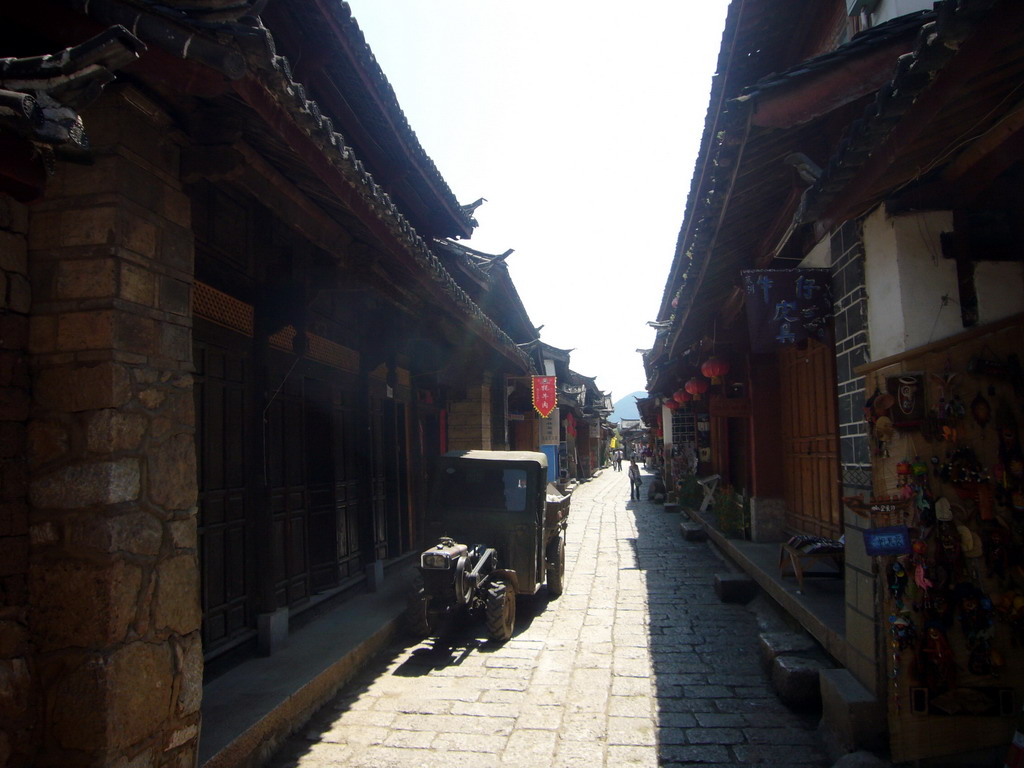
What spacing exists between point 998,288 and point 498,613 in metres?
4.63

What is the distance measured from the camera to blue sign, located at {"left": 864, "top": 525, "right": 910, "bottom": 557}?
3.55 m

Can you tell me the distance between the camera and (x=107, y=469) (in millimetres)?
2809

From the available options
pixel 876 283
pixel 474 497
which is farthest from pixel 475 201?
pixel 876 283

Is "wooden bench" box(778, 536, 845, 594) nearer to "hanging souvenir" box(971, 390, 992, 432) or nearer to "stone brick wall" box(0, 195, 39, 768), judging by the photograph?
"hanging souvenir" box(971, 390, 992, 432)

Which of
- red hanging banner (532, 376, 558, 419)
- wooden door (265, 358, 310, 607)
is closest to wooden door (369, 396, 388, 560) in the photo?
wooden door (265, 358, 310, 607)

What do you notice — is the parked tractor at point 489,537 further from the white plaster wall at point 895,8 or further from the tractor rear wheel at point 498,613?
the white plaster wall at point 895,8

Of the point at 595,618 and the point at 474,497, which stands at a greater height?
the point at 474,497

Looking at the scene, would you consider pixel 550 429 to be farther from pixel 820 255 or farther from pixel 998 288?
pixel 998 288

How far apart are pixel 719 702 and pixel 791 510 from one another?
13.7ft

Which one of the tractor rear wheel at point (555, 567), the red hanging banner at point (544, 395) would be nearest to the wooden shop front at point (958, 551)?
the tractor rear wheel at point (555, 567)

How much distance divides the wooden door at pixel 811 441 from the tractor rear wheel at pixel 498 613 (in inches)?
131

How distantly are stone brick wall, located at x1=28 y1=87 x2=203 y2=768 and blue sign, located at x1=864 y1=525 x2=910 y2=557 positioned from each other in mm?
3427

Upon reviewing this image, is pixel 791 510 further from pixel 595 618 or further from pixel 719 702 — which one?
pixel 719 702

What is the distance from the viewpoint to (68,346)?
2869 millimetres
